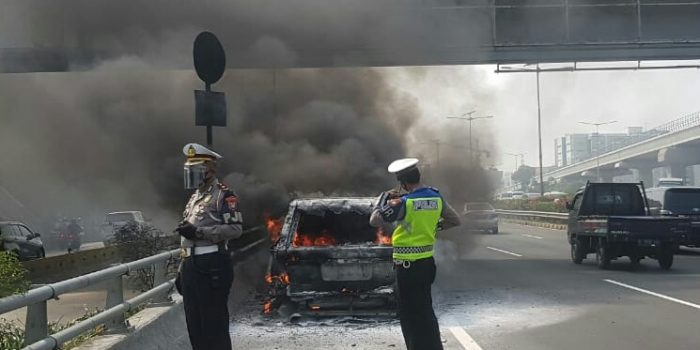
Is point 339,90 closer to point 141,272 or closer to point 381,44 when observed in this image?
point 381,44

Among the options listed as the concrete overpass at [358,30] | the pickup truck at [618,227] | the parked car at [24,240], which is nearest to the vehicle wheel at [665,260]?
the pickup truck at [618,227]

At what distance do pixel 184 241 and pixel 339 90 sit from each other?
1441 cm

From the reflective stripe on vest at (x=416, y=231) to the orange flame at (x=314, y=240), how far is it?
316 centimetres

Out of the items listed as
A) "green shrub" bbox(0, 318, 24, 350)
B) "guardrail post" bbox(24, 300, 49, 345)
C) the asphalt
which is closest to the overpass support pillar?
the asphalt

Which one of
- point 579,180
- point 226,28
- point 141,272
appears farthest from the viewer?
point 579,180

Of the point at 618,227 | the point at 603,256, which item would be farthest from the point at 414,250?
the point at 603,256

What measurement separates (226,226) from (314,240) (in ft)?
14.9

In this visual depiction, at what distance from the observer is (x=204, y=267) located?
14.8 feet

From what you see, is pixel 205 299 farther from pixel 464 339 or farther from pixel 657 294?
Answer: pixel 657 294

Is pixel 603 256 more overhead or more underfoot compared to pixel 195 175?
more underfoot

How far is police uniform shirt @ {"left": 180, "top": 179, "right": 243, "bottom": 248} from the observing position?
445 cm

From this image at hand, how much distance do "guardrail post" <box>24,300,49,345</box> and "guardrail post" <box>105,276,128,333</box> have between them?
122 centimetres

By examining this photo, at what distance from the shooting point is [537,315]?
848cm

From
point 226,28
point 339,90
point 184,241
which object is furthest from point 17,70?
point 184,241
